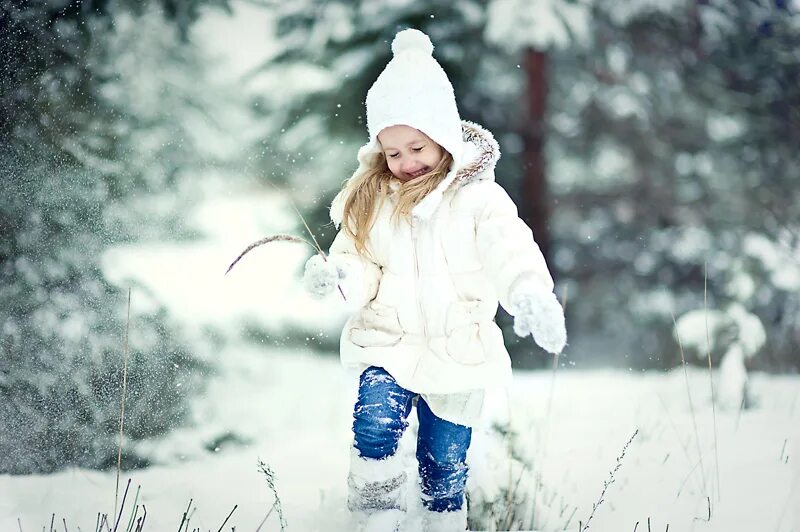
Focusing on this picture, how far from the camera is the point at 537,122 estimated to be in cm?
273

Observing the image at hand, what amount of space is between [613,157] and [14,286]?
2.01m

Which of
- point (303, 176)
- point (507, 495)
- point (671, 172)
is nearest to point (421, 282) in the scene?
point (507, 495)

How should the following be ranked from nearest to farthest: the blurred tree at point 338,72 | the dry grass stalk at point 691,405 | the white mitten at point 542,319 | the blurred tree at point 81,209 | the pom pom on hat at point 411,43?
the white mitten at point 542,319, the pom pom on hat at point 411,43, the dry grass stalk at point 691,405, the blurred tree at point 81,209, the blurred tree at point 338,72

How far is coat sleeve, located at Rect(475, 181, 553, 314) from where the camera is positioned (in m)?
1.51

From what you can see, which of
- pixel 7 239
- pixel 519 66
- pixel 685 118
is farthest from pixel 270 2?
pixel 685 118

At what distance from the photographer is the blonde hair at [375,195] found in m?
1.66

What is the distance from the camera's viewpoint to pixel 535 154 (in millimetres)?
2760

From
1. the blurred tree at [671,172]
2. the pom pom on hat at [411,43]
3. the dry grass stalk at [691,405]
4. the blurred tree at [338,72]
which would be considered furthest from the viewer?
the blurred tree at [671,172]

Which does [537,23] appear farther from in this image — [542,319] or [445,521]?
[445,521]

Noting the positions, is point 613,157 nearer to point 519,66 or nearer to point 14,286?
point 519,66

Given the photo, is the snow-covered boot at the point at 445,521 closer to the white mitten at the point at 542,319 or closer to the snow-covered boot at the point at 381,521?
the snow-covered boot at the point at 381,521

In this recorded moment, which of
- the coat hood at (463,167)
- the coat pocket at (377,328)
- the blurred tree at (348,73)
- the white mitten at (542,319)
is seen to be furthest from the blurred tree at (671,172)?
the white mitten at (542,319)

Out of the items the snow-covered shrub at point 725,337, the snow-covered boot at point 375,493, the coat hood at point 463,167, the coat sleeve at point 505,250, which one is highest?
the coat hood at point 463,167

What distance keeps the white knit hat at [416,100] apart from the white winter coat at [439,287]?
3.3 inches
